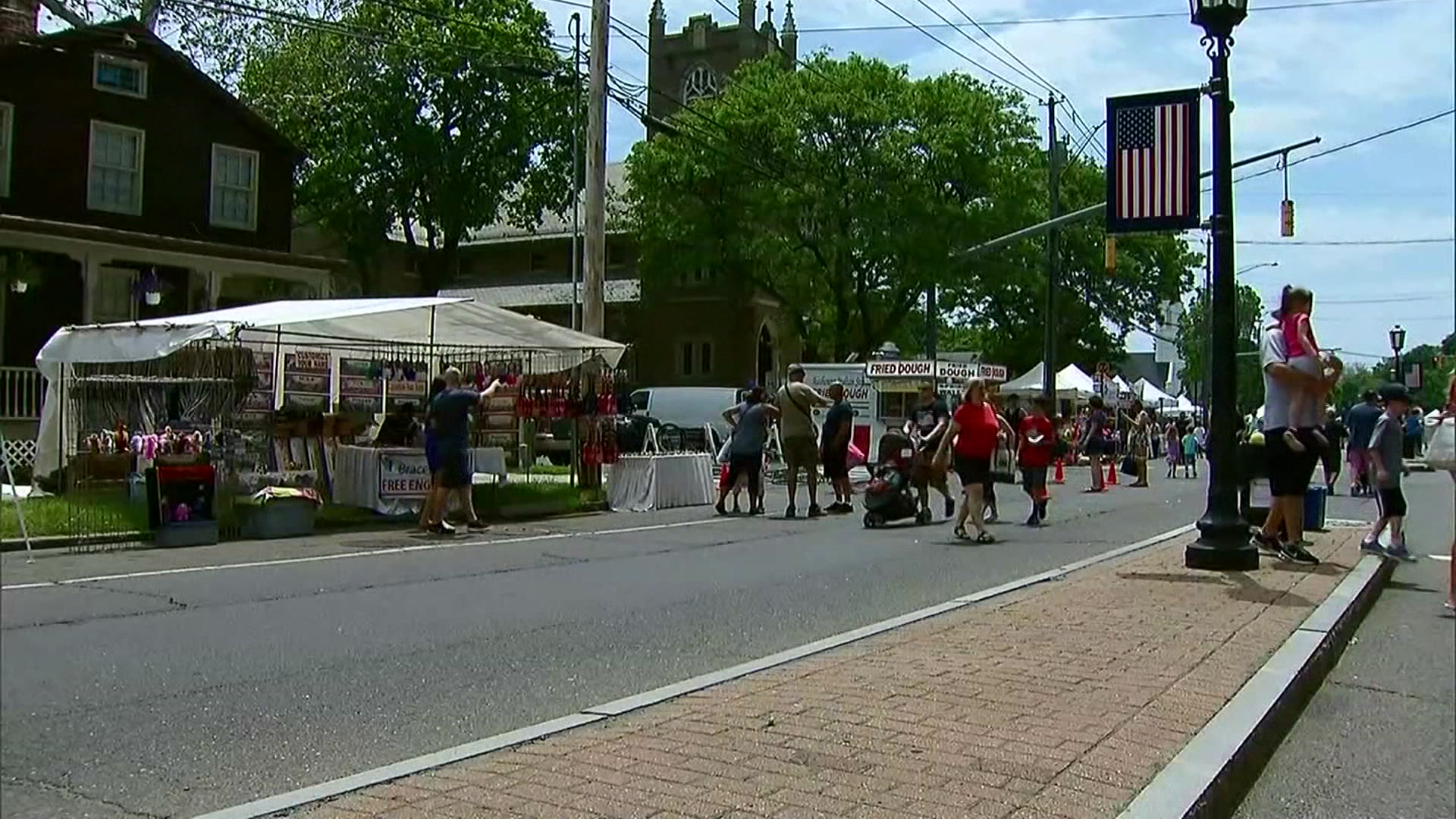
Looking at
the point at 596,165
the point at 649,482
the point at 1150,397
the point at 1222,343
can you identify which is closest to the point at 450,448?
the point at 649,482

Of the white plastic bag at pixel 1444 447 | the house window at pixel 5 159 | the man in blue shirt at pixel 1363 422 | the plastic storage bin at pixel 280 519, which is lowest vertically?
the plastic storage bin at pixel 280 519

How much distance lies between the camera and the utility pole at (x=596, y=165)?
69.1 ft

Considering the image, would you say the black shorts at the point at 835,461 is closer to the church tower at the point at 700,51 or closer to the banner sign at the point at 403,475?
the banner sign at the point at 403,475

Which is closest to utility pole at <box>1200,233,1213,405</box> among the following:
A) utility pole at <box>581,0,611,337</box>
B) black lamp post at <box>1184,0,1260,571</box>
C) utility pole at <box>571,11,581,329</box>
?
black lamp post at <box>1184,0,1260,571</box>

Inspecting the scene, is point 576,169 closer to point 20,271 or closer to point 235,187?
point 235,187

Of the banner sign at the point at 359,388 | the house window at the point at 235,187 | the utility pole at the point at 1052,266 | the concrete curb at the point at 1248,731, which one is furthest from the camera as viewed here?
the utility pole at the point at 1052,266

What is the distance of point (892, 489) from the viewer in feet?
51.9

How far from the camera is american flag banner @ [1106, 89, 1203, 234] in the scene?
11.2 m

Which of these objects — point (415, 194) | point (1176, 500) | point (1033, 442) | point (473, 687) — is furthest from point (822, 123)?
point (473, 687)

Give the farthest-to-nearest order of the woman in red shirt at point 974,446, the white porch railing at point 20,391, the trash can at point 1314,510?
the white porch railing at point 20,391
the woman in red shirt at point 974,446
the trash can at point 1314,510

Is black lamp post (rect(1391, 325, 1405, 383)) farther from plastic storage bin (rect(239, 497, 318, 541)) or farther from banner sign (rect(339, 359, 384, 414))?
banner sign (rect(339, 359, 384, 414))

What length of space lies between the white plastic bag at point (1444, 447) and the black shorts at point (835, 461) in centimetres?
1106

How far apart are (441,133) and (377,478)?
2785 centimetres

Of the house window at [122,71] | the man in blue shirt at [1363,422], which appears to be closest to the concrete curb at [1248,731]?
the house window at [122,71]
